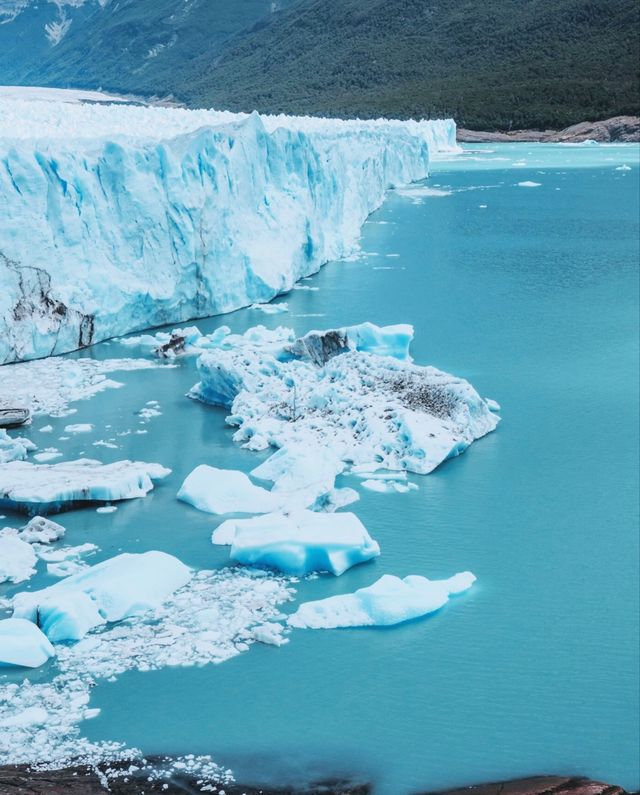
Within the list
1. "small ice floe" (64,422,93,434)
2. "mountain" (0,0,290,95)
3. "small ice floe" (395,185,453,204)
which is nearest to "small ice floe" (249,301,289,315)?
"small ice floe" (64,422,93,434)

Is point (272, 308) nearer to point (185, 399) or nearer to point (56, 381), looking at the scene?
point (185, 399)

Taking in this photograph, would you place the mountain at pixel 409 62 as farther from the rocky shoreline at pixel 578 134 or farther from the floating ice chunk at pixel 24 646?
the floating ice chunk at pixel 24 646

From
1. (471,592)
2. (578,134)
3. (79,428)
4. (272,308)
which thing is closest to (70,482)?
(79,428)

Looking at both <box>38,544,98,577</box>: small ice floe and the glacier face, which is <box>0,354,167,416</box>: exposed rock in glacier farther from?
<box>38,544,98,577</box>: small ice floe


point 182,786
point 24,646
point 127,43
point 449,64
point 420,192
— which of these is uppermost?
point 127,43

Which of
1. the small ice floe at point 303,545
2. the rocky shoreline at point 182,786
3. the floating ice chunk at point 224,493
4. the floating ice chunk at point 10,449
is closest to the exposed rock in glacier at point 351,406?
the floating ice chunk at point 224,493
